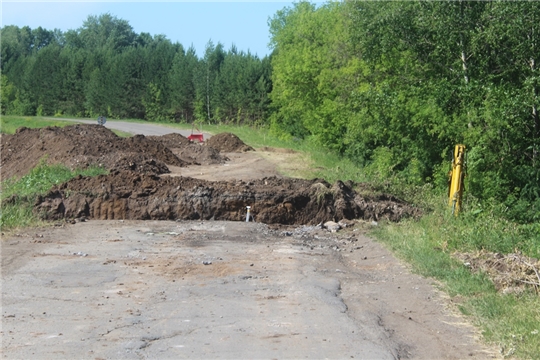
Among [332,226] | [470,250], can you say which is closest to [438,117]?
[332,226]

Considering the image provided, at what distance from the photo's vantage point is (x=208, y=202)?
16859mm

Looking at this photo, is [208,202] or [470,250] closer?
[470,250]

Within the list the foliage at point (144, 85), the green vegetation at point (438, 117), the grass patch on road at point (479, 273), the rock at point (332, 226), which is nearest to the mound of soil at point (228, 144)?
the green vegetation at point (438, 117)

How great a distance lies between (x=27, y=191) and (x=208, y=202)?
4.82 meters

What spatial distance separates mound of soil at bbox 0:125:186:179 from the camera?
78.9 ft

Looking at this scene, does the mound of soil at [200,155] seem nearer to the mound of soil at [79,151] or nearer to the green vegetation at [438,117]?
the mound of soil at [79,151]

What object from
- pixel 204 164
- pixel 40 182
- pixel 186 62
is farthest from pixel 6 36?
pixel 40 182

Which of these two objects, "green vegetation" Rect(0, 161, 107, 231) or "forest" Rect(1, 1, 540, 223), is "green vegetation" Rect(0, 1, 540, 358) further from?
"green vegetation" Rect(0, 161, 107, 231)

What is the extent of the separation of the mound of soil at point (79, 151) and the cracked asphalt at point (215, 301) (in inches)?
397

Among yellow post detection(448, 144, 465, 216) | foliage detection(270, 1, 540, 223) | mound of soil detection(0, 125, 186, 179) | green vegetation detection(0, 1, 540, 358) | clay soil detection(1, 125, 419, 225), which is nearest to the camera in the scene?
green vegetation detection(0, 1, 540, 358)

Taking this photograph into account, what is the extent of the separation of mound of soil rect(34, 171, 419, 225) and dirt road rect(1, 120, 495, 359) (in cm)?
192

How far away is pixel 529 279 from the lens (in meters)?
9.86

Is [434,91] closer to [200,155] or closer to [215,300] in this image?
[200,155]

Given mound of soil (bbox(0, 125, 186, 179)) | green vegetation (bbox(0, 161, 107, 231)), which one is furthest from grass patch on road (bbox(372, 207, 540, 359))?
mound of soil (bbox(0, 125, 186, 179))
